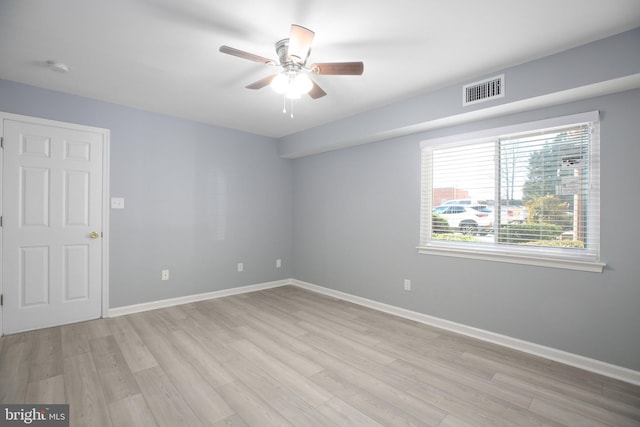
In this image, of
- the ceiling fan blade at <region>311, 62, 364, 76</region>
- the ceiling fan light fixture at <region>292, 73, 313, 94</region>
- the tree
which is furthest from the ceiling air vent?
the ceiling fan light fixture at <region>292, 73, 313, 94</region>

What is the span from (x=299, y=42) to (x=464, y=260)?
2664mm

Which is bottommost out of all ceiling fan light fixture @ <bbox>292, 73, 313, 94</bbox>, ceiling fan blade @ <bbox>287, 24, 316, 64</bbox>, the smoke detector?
ceiling fan light fixture @ <bbox>292, 73, 313, 94</bbox>

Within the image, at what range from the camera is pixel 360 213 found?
14.1 feet

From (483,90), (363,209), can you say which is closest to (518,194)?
(483,90)

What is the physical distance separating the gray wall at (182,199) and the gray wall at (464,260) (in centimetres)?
61

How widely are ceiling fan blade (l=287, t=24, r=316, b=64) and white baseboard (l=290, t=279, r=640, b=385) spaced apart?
9.91 ft

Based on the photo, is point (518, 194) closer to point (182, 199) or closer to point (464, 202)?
point (464, 202)

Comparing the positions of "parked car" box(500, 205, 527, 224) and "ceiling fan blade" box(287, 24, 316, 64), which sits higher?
"ceiling fan blade" box(287, 24, 316, 64)

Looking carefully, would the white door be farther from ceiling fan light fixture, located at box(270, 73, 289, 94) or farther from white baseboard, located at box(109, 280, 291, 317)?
ceiling fan light fixture, located at box(270, 73, 289, 94)

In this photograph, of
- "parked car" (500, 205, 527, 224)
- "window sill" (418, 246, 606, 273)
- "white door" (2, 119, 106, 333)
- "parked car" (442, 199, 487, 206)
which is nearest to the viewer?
"window sill" (418, 246, 606, 273)

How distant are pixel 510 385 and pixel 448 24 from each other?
104 inches

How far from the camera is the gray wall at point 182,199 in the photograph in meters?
3.63

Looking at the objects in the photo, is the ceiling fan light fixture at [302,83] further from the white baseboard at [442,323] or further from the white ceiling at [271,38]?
the white baseboard at [442,323]

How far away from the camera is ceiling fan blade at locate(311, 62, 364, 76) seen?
204 cm
